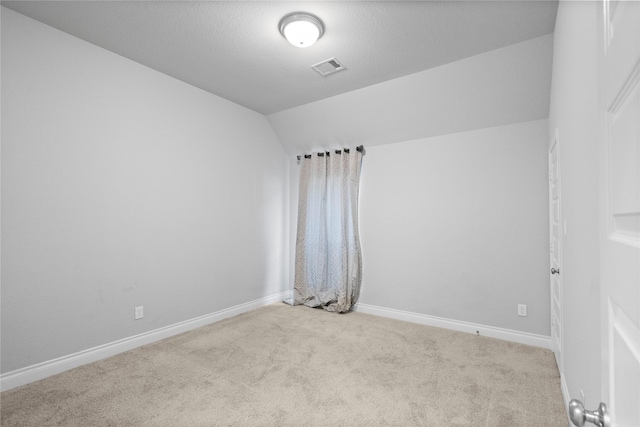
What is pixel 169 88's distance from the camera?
316 cm

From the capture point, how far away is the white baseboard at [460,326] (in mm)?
2916

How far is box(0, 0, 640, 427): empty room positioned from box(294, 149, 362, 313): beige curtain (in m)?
0.04

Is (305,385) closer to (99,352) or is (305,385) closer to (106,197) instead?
(99,352)

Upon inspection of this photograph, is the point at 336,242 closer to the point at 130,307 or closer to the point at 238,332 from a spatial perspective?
the point at 238,332

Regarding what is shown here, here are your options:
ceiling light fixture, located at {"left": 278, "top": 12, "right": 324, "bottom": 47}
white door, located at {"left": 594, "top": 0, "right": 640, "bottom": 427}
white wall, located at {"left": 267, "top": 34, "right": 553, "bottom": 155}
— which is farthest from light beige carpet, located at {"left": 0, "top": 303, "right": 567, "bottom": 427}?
ceiling light fixture, located at {"left": 278, "top": 12, "right": 324, "bottom": 47}

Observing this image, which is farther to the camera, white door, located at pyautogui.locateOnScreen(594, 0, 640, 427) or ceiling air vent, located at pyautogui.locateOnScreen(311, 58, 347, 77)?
ceiling air vent, located at pyautogui.locateOnScreen(311, 58, 347, 77)

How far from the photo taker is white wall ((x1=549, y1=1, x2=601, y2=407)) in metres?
1.15

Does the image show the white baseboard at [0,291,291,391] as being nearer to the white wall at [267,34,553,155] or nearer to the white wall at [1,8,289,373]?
the white wall at [1,8,289,373]

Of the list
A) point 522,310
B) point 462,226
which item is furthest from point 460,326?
point 462,226

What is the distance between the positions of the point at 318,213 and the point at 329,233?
0.32 meters

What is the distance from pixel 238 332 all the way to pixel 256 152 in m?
2.24

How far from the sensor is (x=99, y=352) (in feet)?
8.49

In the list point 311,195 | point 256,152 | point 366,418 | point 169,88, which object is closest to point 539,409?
point 366,418

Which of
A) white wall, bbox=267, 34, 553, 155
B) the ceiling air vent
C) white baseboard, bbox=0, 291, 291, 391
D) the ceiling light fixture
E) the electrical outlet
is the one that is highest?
the ceiling air vent
